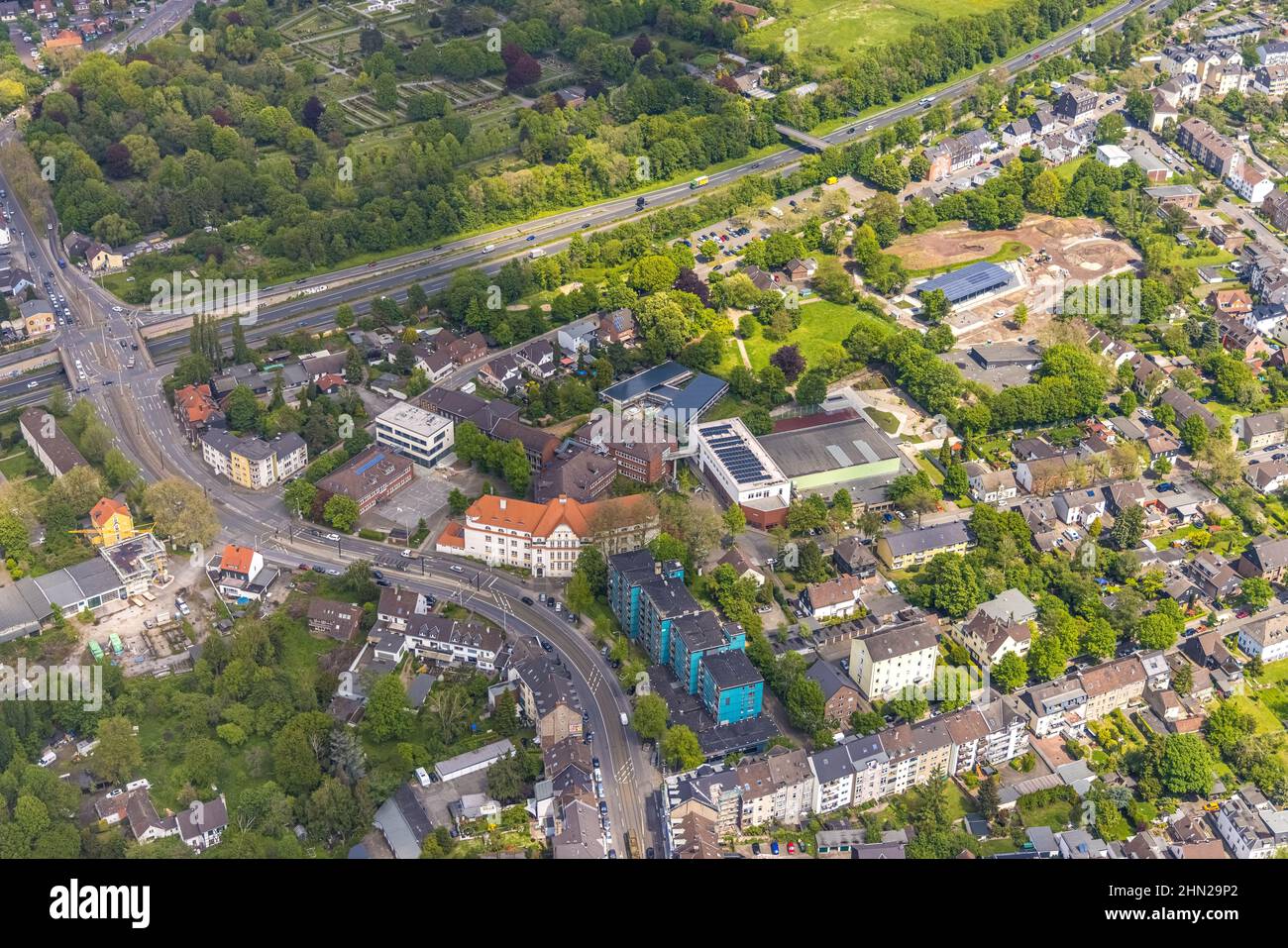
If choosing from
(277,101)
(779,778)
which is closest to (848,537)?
(779,778)

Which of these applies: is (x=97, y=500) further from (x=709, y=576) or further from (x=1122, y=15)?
(x=1122, y=15)

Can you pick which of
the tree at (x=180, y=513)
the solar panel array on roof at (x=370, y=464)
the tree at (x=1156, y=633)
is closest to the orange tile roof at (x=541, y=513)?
the solar panel array on roof at (x=370, y=464)

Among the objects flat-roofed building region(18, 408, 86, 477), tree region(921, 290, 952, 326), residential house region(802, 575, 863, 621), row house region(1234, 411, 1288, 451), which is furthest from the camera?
tree region(921, 290, 952, 326)

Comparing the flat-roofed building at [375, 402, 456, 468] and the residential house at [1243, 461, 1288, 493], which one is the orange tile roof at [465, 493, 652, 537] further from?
the residential house at [1243, 461, 1288, 493]

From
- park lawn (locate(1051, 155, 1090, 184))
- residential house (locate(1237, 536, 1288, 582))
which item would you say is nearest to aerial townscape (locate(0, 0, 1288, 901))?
park lawn (locate(1051, 155, 1090, 184))

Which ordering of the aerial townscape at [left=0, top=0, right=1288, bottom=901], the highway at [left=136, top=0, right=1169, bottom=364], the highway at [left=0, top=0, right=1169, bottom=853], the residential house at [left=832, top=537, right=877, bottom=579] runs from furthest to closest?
1. the highway at [left=136, top=0, right=1169, bottom=364]
2. the residential house at [left=832, top=537, right=877, bottom=579]
3. the highway at [left=0, top=0, right=1169, bottom=853]
4. the aerial townscape at [left=0, top=0, right=1288, bottom=901]

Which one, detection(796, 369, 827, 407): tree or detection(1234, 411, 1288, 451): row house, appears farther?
detection(796, 369, 827, 407): tree

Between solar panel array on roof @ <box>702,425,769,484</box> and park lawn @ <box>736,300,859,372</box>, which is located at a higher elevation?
solar panel array on roof @ <box>702,425,769,484</box>
